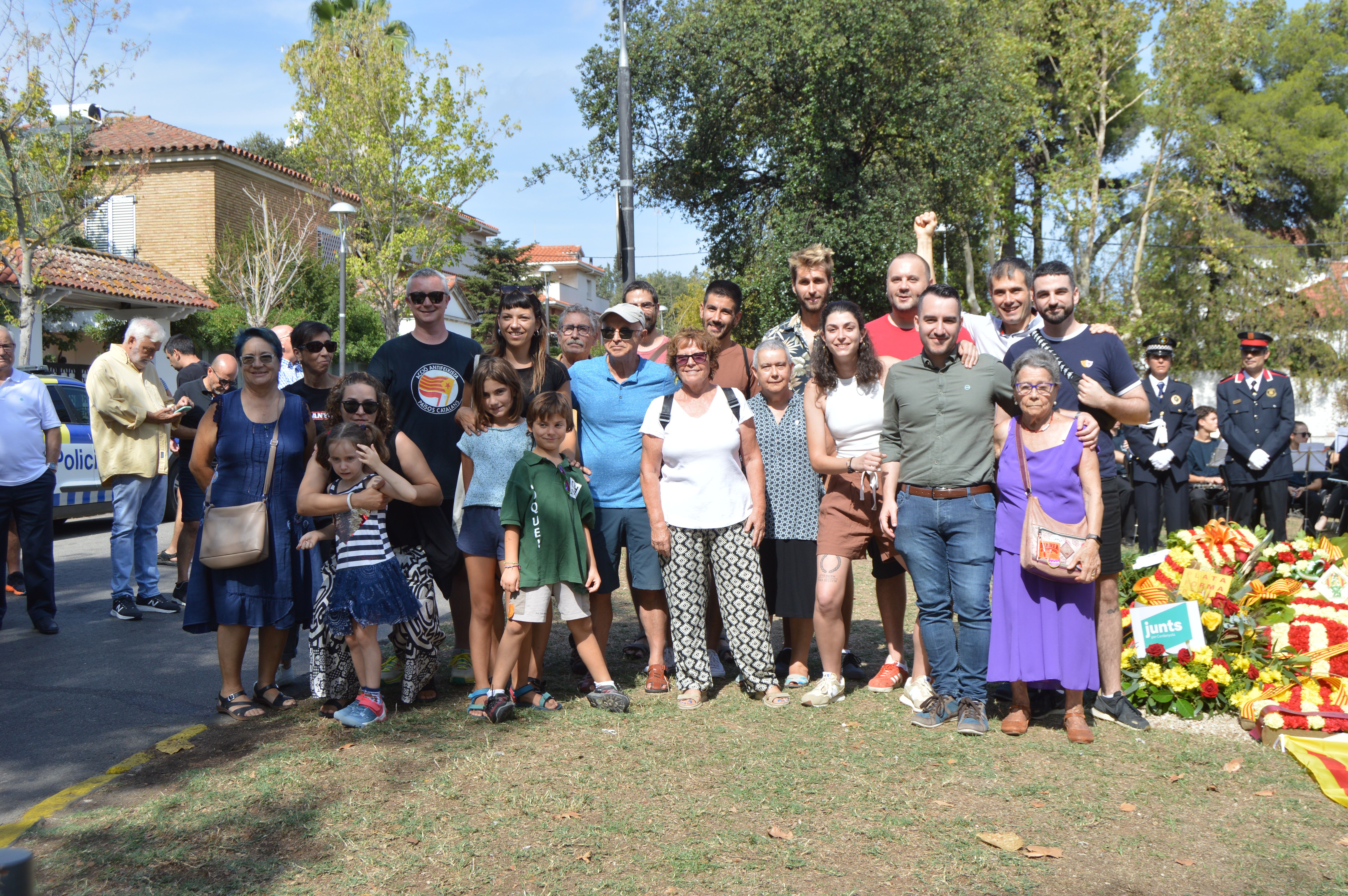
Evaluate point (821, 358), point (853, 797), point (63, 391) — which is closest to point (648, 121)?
point (63, 391)

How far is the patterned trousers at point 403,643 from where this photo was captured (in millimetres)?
5188

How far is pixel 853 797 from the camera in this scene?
412 cm

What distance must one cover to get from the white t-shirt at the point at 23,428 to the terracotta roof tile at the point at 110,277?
14350mm

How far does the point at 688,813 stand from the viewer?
13.0 ft

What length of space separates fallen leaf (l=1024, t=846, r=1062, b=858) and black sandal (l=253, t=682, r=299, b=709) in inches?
151

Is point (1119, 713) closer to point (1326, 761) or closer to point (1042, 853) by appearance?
point (1326, 761)

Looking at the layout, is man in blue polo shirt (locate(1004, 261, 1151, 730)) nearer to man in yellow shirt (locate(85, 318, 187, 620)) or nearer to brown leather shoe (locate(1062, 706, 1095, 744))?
brown leather shoe (locate(1062, 706, 1095, 744))

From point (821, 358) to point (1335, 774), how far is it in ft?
9.91

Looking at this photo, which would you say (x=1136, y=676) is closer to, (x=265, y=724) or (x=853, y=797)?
(x=853, y=797)

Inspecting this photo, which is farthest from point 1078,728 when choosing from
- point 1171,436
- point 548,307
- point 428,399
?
point 548,307

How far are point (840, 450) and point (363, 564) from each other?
2592 millimetres

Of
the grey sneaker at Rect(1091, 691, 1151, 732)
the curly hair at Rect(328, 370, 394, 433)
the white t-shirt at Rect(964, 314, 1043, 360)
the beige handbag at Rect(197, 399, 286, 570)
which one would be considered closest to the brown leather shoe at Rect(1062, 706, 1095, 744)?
the grey sneaker at Rect(1091, 691, 1151, 732)

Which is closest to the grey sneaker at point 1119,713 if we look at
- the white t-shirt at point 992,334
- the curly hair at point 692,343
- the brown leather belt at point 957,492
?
the brown leather belt at point 957,492

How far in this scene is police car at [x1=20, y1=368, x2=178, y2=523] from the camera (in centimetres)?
1151
